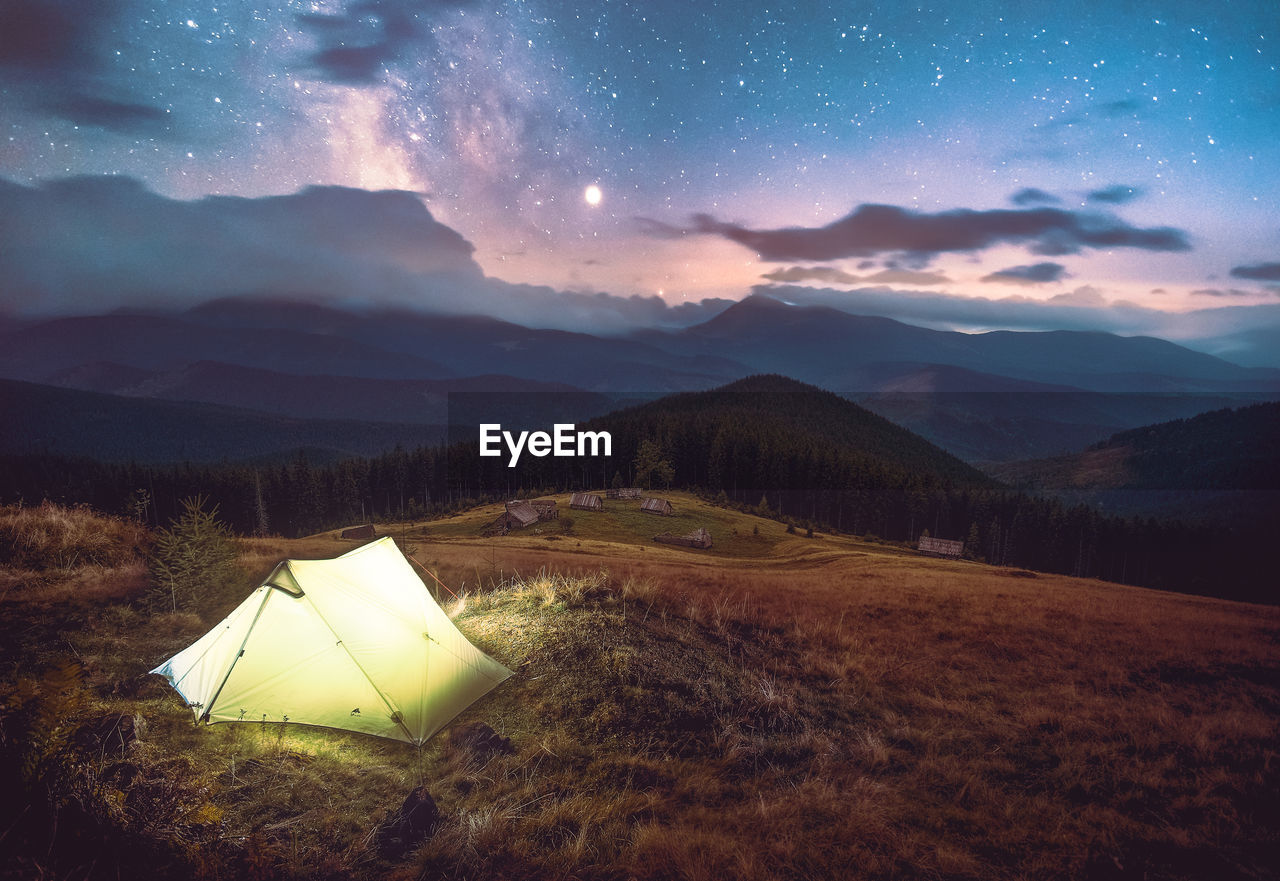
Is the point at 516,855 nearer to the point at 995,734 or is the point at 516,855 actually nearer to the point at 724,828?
the point at 724,828

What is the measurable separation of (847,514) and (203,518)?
92.7m

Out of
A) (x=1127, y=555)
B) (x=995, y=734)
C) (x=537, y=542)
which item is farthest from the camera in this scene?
(x=1127, y=555)

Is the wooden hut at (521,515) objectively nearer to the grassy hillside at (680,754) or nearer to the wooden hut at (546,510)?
the wooden hut at (546,510)

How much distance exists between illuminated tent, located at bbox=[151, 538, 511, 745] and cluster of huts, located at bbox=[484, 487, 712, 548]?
5078 centimetres

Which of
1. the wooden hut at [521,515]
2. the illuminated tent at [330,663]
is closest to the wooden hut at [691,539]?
the wooden hut at [521,515]

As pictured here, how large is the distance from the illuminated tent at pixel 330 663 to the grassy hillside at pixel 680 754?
375mm

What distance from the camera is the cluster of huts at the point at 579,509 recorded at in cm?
6012

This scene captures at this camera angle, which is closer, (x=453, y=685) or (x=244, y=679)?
(x=244, y=679)

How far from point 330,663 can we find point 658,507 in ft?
197

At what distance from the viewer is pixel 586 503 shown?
69500 millimetres

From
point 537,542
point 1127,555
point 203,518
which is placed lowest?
point 1127,555

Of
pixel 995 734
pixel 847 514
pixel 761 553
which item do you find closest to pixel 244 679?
pixel 995 734

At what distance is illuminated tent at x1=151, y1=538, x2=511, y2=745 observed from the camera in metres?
8.87

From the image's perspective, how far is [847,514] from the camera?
303 feet
